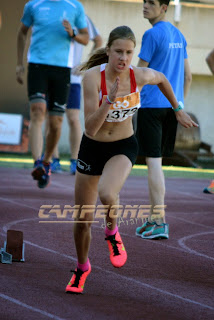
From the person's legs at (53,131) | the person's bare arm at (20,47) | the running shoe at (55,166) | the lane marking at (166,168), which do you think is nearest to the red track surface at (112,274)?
the person's legs at (53,131)

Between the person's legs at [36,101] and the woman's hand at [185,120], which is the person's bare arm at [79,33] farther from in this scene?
the woman's hand at [185,120]

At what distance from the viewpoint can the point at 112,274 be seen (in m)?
4.67

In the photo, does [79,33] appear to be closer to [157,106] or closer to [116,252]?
[157,106]

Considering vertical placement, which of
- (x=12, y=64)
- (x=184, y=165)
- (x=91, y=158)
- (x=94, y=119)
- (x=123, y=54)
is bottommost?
(x=184, y=165)

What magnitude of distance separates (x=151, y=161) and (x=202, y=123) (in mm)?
11749

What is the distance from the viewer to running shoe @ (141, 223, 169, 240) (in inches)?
239

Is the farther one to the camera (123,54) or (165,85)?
(165,85)

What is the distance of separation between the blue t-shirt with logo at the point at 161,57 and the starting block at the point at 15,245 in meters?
2.06

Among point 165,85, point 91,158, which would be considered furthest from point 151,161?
point 91,158

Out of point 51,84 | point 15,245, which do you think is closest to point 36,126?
point 51,84

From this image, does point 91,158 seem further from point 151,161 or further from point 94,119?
point 151,161

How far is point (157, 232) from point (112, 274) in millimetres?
1472

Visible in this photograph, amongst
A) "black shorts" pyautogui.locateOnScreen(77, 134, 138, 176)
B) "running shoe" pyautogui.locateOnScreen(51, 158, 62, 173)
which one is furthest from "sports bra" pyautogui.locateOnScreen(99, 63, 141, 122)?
"running shoe" pyautogui.locateOnScreen(51, 158, 62, 173)

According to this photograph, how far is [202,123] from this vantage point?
17.7 metres
